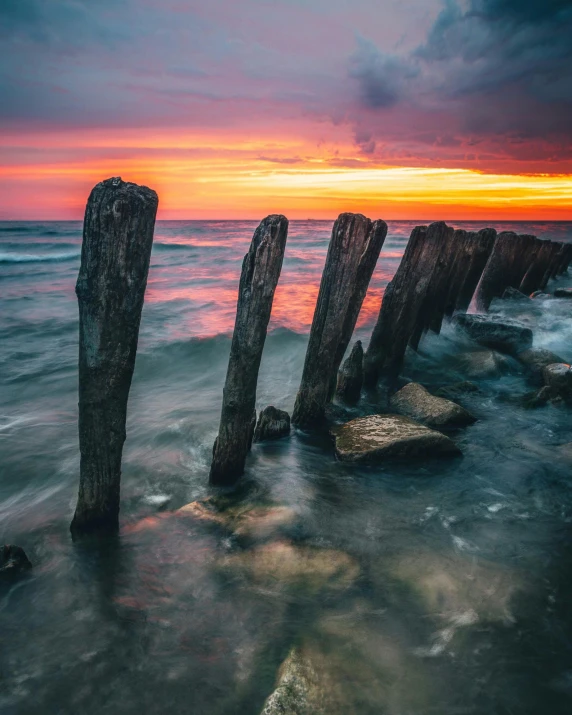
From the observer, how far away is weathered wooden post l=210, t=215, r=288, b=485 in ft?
13.5

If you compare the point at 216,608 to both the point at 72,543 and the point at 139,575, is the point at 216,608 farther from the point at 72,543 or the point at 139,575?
the point at 72,543

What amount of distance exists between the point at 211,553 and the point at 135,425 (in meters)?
3.86

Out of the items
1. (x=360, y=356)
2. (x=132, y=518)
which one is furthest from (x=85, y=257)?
(x=360, y=356)

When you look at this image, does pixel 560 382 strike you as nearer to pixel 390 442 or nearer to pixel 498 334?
pixel 498 334

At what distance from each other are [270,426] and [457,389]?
3.69m

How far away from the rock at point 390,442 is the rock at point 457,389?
210cm

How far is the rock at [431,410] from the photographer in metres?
6.50

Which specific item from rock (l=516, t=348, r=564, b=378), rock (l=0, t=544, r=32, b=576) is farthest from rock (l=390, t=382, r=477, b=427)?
rock (l=0, t=544, r=32, b=576)

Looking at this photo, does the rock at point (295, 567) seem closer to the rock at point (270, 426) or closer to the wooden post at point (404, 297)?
the rock at point (270, 426)

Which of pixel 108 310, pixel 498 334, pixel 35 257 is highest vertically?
pixel 108 310

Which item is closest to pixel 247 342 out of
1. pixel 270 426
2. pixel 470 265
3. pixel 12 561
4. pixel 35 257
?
pixel 270 426

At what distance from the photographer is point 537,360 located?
893 centimetres

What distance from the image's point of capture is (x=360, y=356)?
6926mm

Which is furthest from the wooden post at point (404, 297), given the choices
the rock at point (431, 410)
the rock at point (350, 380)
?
the rock at point (431, 410)
